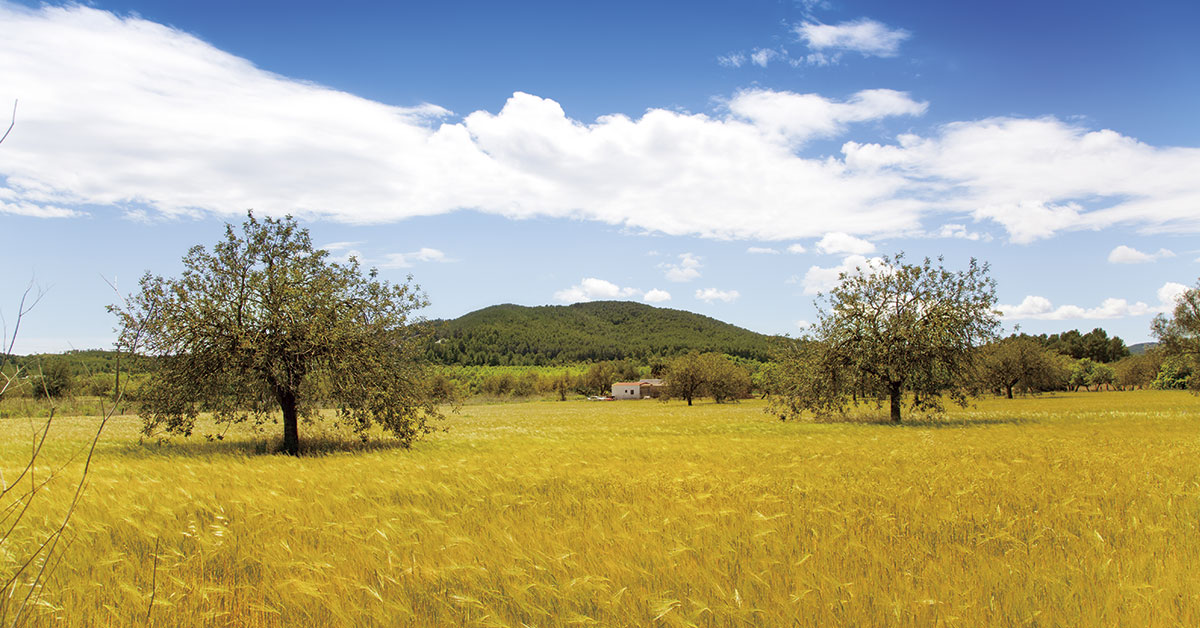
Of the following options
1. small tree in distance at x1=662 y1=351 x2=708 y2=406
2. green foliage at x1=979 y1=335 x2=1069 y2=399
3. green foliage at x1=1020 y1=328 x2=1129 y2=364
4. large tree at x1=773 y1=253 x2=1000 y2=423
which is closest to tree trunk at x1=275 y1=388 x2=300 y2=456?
large tree at x1=773 y1=253 x2=1000 y2=423

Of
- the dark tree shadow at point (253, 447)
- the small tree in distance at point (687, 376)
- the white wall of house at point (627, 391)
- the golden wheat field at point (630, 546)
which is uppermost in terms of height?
the small tree in distance at point (687, 376)

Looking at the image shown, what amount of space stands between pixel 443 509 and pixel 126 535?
11.5 feet

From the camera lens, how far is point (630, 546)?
6.25 meters

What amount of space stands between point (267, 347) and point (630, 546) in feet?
47.3

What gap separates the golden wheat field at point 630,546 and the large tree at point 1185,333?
51.9 m

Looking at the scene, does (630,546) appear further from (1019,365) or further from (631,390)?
(631,390)

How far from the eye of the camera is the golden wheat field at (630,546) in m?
4.88

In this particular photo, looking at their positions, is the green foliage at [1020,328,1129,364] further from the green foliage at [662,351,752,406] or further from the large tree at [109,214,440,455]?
the large tree at [109,214,440,455]

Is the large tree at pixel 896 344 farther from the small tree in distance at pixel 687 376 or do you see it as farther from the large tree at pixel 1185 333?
the small tree in distance at pixel 687 376

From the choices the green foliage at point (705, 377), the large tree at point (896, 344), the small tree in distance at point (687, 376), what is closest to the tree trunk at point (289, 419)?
the large tree at point (896, 344)

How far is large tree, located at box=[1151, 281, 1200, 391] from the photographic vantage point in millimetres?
50219

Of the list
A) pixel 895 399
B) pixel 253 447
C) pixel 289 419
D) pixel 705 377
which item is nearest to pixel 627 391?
pixel 705 377

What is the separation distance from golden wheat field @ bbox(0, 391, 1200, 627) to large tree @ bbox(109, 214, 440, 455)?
5519 mm

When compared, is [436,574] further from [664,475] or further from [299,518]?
[664,475]
